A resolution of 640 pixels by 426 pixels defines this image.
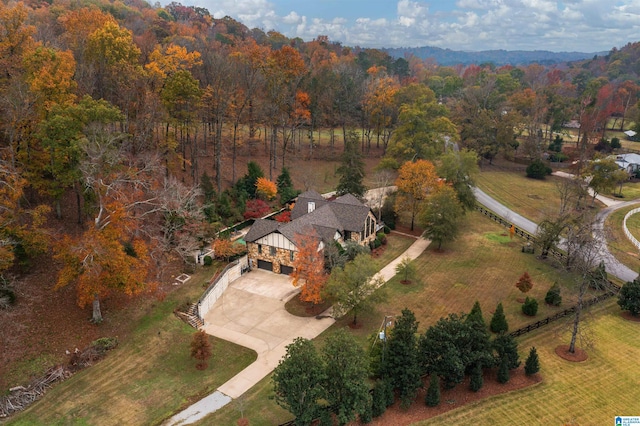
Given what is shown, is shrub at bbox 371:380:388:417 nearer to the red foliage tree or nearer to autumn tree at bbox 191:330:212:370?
autumn tree at bbox 191:330:212:370

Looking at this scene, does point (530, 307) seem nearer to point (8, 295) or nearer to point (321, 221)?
point (321, 221)

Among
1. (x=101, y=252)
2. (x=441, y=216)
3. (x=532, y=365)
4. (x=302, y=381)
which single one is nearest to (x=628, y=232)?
(x=441, y=216)

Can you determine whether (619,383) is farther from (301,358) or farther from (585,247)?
(301,358)

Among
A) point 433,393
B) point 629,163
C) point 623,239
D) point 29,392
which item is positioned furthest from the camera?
point 629,163

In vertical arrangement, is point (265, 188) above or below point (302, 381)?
above

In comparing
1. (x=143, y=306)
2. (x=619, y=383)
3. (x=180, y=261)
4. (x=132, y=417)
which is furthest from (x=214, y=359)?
(x=619, y=383)

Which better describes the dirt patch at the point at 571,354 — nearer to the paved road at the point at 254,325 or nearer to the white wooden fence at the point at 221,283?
the paved road at the point at 254,325
